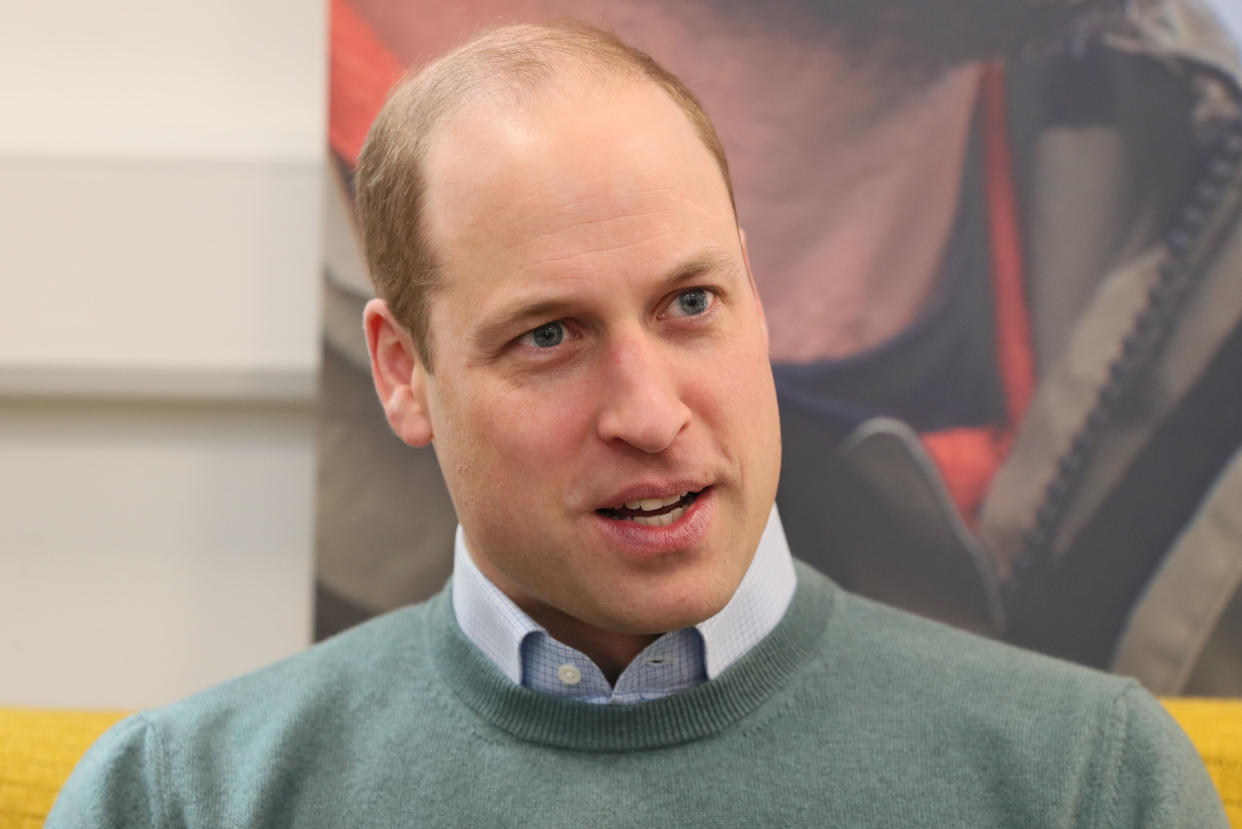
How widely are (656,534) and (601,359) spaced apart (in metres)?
0.14

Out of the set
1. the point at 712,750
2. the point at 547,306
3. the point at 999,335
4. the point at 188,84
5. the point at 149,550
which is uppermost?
the point at 547,306

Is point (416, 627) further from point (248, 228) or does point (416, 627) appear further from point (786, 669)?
point (248, 228)

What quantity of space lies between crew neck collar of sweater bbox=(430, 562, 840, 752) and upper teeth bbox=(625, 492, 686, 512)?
0.61ft

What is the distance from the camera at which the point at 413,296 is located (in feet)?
3.30

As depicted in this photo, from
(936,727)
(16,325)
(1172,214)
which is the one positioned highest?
(1172,214)

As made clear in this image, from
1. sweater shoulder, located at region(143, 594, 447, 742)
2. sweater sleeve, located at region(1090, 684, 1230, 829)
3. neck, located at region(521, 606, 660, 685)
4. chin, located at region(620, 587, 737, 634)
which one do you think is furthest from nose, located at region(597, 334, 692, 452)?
sweater sleeve, located at region(1090, 684, 1230, 829)

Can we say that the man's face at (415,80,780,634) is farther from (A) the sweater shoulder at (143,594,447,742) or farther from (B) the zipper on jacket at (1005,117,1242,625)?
(B) the zipper on jacket at (1005,117,1242,625)

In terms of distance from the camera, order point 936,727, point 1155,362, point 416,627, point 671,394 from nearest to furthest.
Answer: point 671,394, point 936,727, point 416,627, point 1155,362

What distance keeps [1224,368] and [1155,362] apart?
0.10 metres

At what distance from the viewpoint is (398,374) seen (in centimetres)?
109

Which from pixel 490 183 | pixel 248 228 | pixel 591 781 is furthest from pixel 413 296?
pixel 248 228

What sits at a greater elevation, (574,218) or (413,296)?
(574,218)

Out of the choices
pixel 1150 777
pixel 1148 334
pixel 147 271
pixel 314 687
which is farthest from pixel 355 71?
pixel 1150 777

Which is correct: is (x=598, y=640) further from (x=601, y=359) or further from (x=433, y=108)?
(x=433, y=108)
